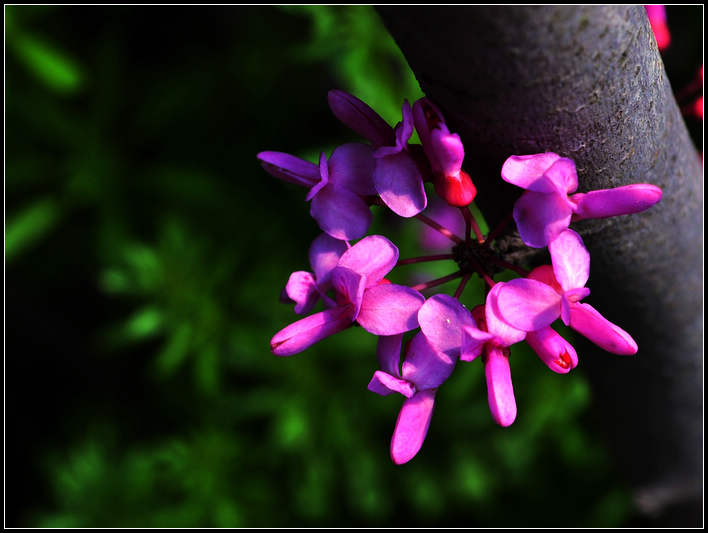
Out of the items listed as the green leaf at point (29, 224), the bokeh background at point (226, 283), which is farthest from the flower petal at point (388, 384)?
the green leaf at point (29, 224)

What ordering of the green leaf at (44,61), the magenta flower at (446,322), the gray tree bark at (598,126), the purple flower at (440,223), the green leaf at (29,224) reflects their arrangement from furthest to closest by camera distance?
1. the purple flower at (440,223)
2. the green leaf at (29,224)
3. the green leaf at (44,61)
4. the magenta flower at (446,322)
5. the gray tree bark at (598,126)

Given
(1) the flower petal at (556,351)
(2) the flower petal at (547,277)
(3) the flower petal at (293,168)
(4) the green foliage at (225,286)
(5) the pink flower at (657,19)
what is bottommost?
(4) the green foliage at (225,286)

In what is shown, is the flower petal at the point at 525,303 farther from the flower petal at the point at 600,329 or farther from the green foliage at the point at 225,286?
the green foliage at the point at 225,286

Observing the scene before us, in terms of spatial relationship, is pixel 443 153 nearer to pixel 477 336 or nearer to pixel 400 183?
pixel 400 183

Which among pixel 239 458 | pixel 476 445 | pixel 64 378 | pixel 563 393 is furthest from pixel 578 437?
pixel 64 378

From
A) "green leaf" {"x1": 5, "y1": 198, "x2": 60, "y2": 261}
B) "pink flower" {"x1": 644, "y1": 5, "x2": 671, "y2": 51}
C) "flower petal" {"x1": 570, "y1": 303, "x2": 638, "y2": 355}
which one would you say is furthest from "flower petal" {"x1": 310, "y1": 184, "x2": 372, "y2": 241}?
"green leaf" {"x1": 5, "y1": 198, "x2": 60, "y2": 261}

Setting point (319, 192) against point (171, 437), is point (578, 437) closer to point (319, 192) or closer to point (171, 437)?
point (171, 437)

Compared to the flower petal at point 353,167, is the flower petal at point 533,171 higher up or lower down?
higher up

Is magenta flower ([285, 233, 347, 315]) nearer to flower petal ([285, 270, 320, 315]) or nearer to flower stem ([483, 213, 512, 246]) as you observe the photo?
flower petal ([285, 270, 320, 315])
